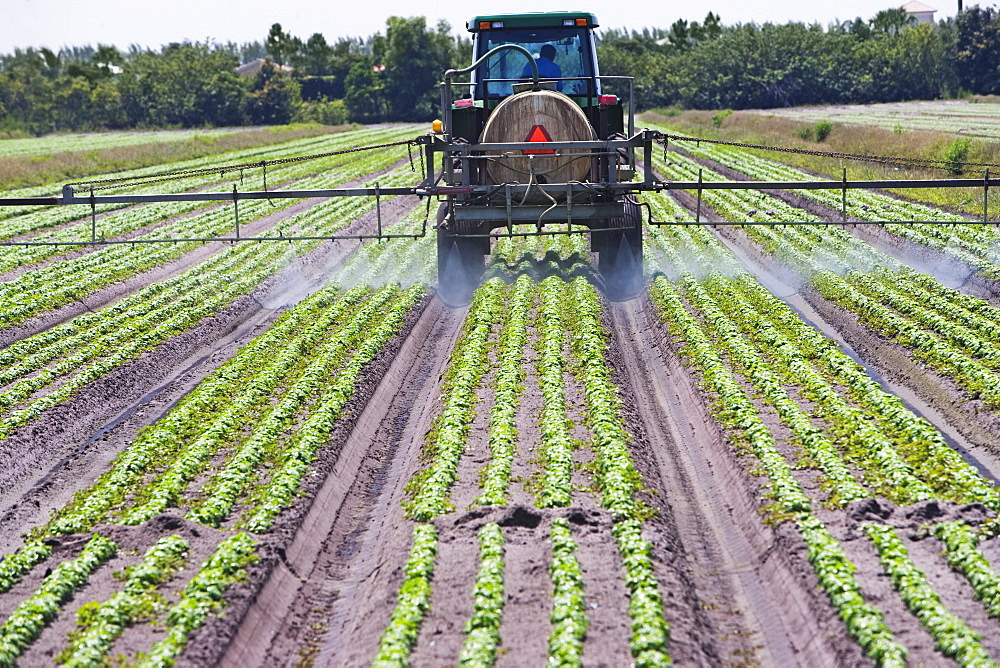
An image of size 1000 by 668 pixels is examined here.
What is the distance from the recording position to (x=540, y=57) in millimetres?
16641

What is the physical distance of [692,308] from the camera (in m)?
15.1

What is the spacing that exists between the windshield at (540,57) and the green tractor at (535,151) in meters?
0.02

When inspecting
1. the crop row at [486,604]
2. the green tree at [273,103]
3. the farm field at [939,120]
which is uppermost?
the green tree at [273,103]

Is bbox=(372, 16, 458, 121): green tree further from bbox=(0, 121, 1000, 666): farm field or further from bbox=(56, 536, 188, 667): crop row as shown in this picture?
bbox=(56, 536, 188, 667): crop row

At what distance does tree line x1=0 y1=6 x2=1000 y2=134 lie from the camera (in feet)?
286

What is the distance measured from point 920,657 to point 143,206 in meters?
29.0

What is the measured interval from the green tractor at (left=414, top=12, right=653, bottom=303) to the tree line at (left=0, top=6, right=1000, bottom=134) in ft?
215

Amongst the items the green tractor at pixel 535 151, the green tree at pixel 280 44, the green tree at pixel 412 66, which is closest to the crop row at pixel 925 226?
the green tractor at pixel 535 151

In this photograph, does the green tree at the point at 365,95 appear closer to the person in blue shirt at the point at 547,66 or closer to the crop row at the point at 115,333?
the crop row at the point at 115,333

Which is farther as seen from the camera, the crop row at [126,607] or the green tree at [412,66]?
the green tree at [412,66]

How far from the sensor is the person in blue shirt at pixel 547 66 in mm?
16516

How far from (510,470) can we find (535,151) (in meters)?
6.95

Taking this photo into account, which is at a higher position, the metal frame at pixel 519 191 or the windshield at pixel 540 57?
the windshield at pixel 540 57

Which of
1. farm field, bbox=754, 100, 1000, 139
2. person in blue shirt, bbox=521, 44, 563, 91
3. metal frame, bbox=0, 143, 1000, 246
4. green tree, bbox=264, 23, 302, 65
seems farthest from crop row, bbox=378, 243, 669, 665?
green tree, bbox=264, 23, 302, 65
